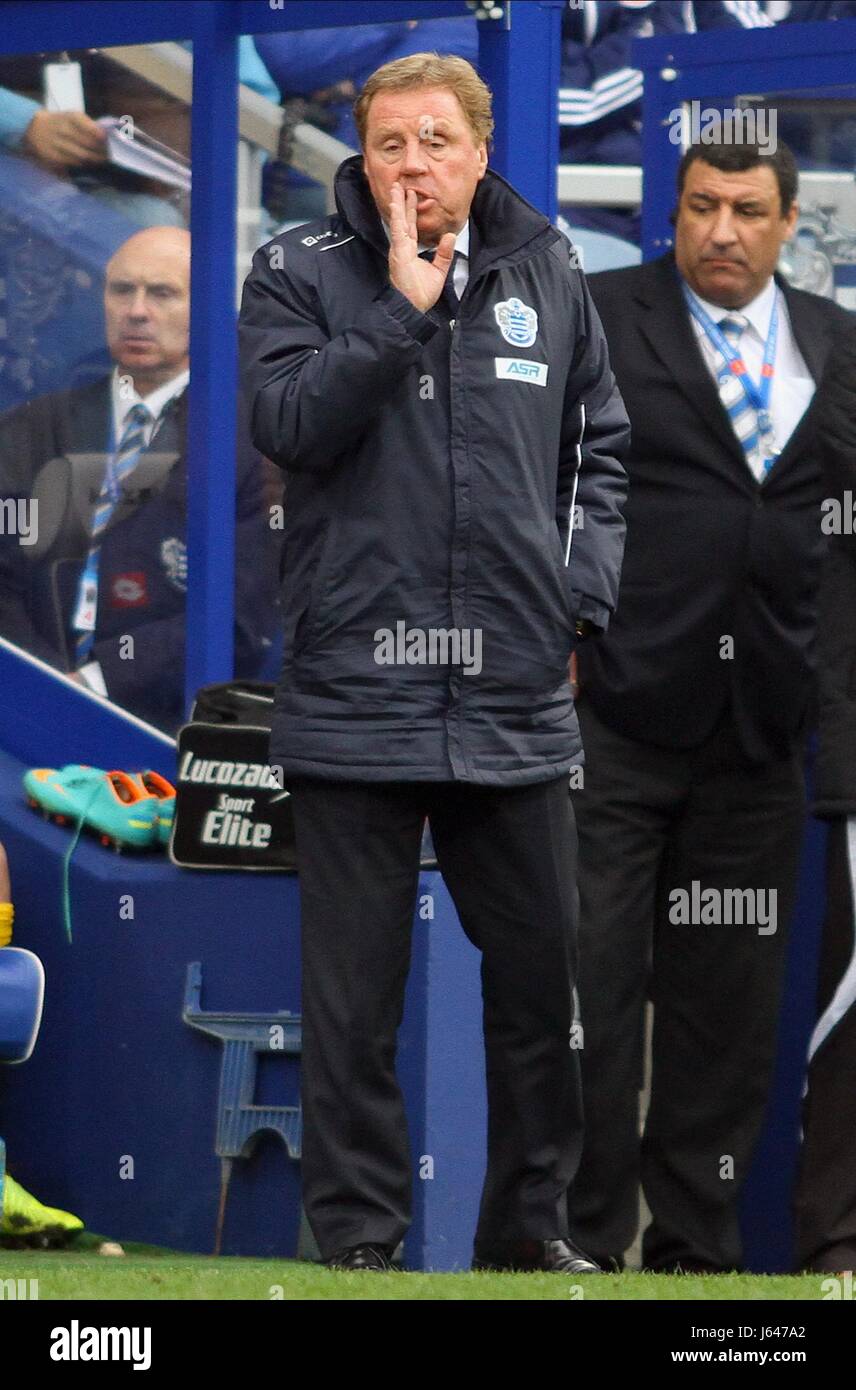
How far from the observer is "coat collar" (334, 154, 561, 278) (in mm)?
5004

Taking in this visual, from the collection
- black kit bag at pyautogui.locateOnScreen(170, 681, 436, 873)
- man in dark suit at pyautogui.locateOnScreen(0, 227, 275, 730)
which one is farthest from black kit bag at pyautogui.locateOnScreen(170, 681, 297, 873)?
man in dark suit at pyautogui.locateOnScreen(0, 227, 275, 730)

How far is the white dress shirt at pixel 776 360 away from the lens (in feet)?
19.7

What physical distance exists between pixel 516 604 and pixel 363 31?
3.43m

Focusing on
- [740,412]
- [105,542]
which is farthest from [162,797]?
[740,412]

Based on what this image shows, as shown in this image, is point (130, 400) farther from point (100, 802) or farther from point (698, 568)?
point (698, 568)

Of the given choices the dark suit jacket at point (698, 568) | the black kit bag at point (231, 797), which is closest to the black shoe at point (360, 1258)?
the black kit bag at point (231, 797)

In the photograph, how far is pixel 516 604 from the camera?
4.95m

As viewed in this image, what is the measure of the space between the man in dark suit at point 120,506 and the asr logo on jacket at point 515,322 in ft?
7.76

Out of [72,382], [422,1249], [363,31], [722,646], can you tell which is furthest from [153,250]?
[422,1249]

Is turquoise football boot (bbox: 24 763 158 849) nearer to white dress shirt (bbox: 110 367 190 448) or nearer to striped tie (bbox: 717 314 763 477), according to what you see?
white dress shirt (bbox: 110 367 190 448)

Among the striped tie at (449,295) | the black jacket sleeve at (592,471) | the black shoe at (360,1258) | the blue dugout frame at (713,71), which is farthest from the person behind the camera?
the blue dugout frame at (713,71)

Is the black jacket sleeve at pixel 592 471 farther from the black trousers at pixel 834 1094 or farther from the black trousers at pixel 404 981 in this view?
the black trousers at pixel 834 1094

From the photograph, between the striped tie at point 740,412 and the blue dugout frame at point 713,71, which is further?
the blue dugout frame at point 713,71

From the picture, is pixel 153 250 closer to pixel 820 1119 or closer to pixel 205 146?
pixel 205 146
